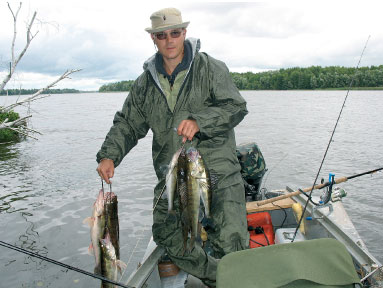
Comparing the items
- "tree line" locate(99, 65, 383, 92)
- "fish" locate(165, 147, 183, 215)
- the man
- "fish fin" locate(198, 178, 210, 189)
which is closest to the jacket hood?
the man

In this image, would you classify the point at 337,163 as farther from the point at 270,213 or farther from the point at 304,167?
the point at 270,213

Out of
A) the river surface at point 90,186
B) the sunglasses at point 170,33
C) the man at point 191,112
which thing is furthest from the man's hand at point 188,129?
the river surface at point 90,186

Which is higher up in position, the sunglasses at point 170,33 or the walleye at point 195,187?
the sunglasses at point 170,33

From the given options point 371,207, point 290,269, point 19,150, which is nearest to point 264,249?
point 290,269

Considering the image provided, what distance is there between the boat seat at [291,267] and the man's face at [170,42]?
7.76ft

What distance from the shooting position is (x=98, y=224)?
10.5 ft

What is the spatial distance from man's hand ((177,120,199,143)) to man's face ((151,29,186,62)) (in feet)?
3.13

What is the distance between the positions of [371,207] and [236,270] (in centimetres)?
1122

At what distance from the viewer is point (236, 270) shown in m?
1.94

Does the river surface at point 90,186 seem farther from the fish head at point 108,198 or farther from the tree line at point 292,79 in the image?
the tree line at point 292,79

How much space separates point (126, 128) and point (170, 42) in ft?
3.51

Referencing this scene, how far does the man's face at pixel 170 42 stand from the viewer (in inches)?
145

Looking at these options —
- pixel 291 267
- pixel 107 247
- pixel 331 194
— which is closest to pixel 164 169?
pixel 107 247

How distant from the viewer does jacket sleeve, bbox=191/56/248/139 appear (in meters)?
3.27
